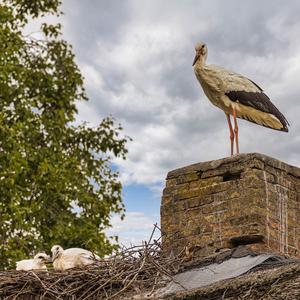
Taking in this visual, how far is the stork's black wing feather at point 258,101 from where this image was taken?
9078 mm

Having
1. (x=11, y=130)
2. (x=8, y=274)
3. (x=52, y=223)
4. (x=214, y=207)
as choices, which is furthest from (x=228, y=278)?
(x=52, y=223)

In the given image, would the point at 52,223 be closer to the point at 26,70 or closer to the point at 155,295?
the point at 26,70

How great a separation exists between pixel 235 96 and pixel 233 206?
5.11ft

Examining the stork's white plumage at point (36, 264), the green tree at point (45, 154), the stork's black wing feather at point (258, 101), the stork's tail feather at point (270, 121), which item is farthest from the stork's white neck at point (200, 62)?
the green tree at point (45, 154)

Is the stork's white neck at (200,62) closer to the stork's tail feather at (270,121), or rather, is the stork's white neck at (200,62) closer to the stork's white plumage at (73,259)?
the stork's tail feather at (270,121)

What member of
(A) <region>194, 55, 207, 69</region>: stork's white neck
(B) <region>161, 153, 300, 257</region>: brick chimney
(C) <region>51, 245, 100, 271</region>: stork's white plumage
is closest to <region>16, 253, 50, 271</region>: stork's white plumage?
(C) <region>51, 245, 100, 271</region>: stork's white plumage

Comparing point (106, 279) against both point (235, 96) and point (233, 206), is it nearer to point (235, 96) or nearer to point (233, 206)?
point (233, 206)

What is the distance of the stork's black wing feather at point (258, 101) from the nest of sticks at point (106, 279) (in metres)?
1.76

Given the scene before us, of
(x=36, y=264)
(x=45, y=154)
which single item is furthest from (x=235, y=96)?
(x=45, y=154)

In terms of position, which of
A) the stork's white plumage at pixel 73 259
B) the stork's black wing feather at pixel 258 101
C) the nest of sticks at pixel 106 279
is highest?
the stork's black wing feather at pixel 258 101

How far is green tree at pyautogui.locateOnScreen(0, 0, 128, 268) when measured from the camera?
17.5m

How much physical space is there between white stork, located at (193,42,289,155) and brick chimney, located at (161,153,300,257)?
89 centimetres

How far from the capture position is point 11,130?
57.2 feet

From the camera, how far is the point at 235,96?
9094mm
